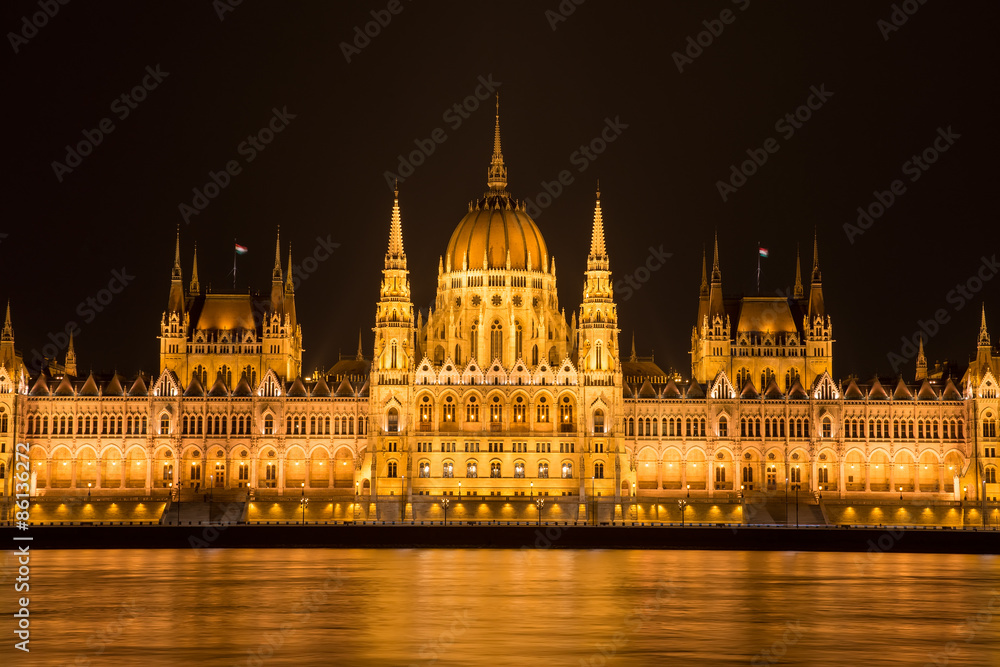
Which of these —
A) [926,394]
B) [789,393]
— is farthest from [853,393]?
[926,394]

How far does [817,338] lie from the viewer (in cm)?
18638

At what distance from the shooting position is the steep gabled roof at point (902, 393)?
558 feet

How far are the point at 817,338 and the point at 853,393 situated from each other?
627 inches

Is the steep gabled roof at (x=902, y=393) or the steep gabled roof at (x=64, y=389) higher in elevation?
the steep gabled roof at (x=64, y=389)

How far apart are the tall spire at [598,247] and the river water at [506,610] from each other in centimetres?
4908

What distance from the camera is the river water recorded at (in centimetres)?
7894

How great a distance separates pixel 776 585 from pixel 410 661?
35.4 m

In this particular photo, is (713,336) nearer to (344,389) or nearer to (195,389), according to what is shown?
(344,389)

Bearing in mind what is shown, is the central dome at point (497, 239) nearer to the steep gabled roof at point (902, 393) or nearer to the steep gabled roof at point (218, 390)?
the steep gabled roof at point (218, 390)

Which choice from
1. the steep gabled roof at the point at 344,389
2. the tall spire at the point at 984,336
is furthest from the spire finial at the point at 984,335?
the steep gabled roof at the point at 344,389

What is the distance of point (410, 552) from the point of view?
5221 inches

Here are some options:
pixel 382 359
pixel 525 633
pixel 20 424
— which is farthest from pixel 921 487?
pixel 525 633

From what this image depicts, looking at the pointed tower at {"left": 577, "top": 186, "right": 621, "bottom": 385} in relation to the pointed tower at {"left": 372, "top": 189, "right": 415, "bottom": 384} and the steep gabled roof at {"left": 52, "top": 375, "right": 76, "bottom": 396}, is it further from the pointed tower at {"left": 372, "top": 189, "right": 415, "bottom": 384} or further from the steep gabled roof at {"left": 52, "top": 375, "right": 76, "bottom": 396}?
the steep gabled roof at {"left": 52, "top": 375, "right": 76, "bottom": 396}

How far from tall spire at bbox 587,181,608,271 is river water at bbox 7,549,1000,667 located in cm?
4908
